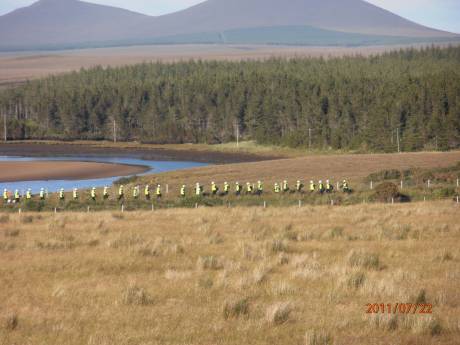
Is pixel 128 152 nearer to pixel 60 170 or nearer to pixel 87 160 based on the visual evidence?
pixel 87 160

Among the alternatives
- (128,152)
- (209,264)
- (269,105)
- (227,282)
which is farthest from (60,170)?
(227,282)

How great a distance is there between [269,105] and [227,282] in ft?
358

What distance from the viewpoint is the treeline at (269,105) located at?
98.0 meters

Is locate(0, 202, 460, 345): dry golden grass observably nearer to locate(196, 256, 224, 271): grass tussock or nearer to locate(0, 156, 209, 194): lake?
locate(196, 256, 224, 271): grass tussock

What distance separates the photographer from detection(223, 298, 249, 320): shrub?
12328 mm

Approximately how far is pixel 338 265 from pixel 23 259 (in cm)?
644

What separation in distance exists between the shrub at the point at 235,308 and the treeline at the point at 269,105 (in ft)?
263

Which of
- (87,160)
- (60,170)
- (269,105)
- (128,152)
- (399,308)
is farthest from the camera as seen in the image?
(269,105)

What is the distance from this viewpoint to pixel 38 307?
12797mm

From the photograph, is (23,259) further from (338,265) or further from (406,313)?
(406,313)

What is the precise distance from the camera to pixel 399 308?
12.4m

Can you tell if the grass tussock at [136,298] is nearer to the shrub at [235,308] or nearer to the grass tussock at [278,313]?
the shrub at [235,308]

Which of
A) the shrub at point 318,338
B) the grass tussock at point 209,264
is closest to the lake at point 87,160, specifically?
the grass tussock at point 209,264

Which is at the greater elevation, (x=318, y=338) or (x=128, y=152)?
(x=318, y=338)
